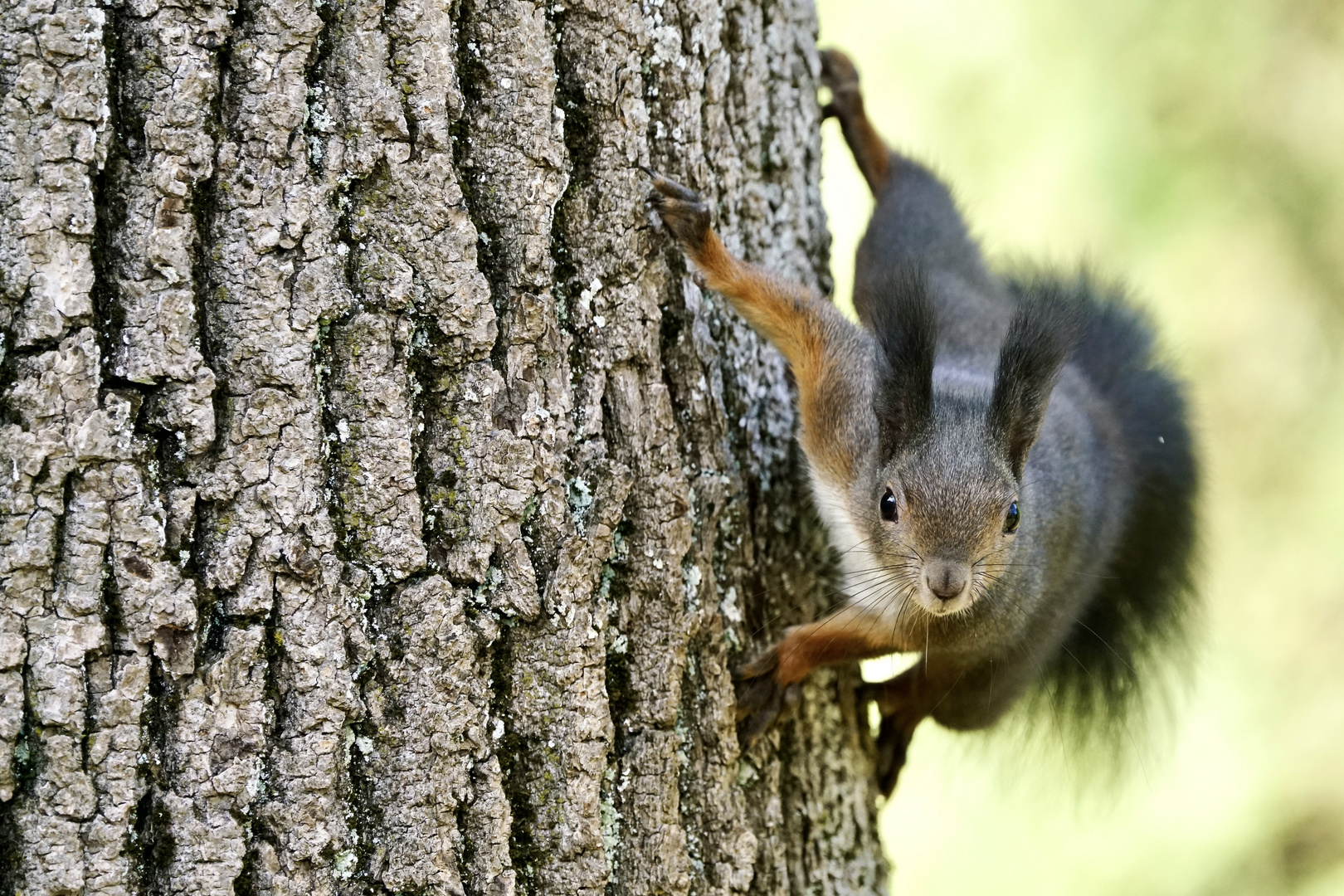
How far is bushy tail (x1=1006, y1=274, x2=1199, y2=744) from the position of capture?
259cm

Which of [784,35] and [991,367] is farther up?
[784,35]

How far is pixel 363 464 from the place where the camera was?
1.51 m

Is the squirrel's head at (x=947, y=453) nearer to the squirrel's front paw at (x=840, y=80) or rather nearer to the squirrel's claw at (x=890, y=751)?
the squirrel's claw at (x=890, y=751)

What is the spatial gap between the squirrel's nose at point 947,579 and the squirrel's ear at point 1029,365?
0.84 feet

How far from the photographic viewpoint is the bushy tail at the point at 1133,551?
2.59m

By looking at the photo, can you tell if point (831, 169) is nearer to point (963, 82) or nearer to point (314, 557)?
point (963, 82)

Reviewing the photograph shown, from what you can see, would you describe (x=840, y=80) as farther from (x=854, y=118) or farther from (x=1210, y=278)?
(x=1210, y=278)

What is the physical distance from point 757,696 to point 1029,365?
2.28 feet

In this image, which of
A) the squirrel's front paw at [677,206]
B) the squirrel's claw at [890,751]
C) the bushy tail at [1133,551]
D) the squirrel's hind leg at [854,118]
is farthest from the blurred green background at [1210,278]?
the squirrel's front paw at [677,206]

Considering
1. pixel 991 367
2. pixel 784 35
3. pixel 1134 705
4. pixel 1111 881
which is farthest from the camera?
pixel 1111 881

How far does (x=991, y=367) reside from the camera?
2.38 m

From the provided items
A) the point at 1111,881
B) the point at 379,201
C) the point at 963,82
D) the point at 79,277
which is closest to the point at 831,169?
the point at 963,82

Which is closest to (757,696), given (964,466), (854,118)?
(964,466)

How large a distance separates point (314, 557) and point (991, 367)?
4.73ft
